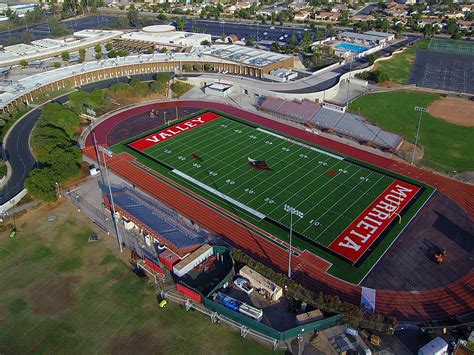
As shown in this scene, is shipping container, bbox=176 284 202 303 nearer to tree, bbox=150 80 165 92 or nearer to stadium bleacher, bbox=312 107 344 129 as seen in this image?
stadium bleacher, bbox=312 107 344 129

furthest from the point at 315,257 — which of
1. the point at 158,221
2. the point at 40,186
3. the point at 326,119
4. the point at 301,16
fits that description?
the point at 301,16

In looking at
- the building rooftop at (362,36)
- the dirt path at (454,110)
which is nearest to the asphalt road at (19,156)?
the dirt path at (454,110)

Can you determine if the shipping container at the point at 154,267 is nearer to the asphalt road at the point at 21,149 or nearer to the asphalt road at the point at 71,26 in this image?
the asphalt road at the point at 21,149

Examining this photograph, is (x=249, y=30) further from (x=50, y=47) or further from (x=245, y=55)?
(x=50, y=47)

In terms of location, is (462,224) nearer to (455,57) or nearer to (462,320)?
(462,320)

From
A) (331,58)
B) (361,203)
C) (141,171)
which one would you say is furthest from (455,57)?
(141,171)

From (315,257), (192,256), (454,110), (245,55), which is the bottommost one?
(315,257)
